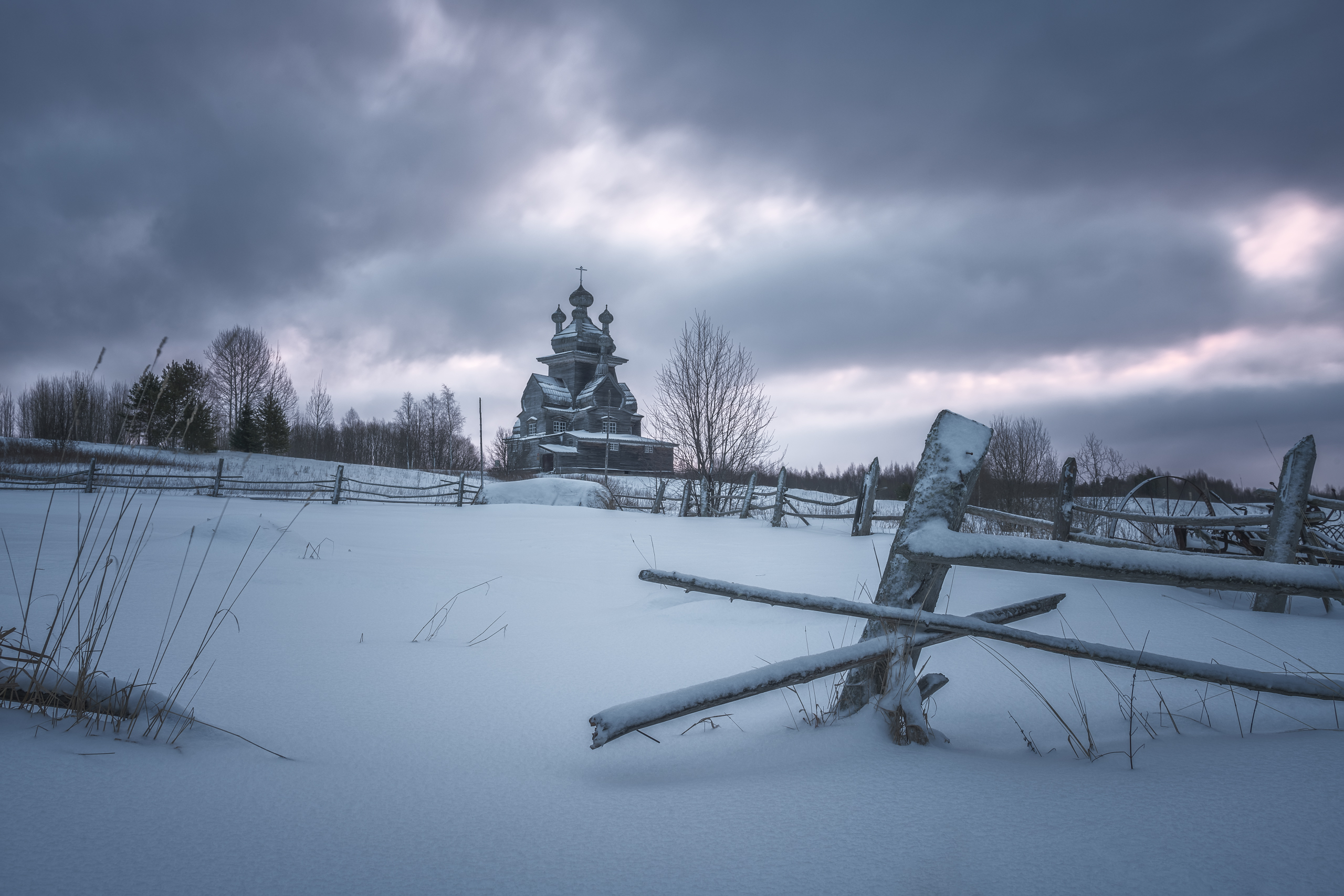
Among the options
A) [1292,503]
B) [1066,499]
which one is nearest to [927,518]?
[1292,503]

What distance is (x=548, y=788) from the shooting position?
176 centimetres

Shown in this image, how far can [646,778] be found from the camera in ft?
6.17

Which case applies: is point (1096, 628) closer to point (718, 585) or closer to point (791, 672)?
point (718, 585)

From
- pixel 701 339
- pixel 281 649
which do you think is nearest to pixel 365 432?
pixel 701 339

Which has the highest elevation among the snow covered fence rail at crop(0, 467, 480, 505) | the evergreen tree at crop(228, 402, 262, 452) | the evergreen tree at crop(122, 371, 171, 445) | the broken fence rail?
the evergreen tree at crop(228, 402, 262, 452)

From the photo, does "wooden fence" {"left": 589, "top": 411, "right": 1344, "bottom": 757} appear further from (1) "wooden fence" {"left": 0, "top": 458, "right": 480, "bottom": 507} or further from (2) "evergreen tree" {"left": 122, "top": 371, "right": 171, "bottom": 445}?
(1) "wooden fence" {"left": 0, "top": 458, "right": 480, "bottom": 507}

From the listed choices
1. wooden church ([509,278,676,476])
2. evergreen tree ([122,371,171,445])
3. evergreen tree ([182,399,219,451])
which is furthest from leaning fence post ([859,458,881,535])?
evergreen tree ([182,399,219,451])

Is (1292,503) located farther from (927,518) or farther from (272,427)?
(272,427)

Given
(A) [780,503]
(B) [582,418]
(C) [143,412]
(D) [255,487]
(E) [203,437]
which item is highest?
(B) [582,418]

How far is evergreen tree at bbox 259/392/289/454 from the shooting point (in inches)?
1384

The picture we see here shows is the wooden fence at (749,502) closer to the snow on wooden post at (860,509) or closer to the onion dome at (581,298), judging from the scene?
the snow on wooden post at (860,509)

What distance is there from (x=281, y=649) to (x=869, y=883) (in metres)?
3.10

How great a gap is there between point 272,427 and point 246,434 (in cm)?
230

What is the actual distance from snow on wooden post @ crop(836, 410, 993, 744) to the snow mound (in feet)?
53.8
